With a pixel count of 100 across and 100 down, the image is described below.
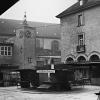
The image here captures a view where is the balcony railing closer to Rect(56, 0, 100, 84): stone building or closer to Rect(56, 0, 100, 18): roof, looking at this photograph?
Rect(56, 0, 100, 84): stone building

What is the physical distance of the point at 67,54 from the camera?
37.4 m

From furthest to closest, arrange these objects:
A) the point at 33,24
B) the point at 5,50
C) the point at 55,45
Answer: the point at 33,24 < the point at 55,45 < the point at 5,50

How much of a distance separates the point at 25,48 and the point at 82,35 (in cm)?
1719

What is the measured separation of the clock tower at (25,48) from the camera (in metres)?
49.0

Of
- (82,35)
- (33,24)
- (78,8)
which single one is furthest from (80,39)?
(33,24)

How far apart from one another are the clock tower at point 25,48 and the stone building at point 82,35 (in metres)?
12.4

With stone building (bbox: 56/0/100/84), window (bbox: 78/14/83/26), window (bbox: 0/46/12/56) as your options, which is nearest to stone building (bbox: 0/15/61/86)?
window (bbox: 0/46/12/56)

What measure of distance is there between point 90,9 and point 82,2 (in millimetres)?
2848

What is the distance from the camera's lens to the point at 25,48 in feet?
163

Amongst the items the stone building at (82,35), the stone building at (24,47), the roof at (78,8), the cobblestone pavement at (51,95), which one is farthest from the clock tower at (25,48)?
the cobblestone pavement at (51,95)

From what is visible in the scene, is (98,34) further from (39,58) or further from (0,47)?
(39,58)

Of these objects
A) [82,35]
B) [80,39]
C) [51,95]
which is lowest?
[51,95]

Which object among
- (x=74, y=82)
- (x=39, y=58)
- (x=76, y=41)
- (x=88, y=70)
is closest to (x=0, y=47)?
(x=39, y=58)

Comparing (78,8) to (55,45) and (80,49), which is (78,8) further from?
(55,45)
